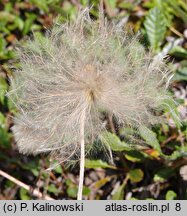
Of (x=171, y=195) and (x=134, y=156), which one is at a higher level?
(x=134, y=156)

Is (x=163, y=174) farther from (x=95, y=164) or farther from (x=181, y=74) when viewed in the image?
(x=181, y=74)

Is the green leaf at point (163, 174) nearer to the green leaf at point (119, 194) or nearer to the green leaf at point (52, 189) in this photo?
the green leaf at point (119, 194)

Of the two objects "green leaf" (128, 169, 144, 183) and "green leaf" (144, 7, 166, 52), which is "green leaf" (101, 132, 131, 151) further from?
"green leaf" (144, 7, 166, 52)

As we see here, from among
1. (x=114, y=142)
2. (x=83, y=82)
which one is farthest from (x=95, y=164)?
(x=83, y=82)

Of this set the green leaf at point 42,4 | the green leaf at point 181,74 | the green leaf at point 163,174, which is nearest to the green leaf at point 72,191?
the green leaf at point 163,174

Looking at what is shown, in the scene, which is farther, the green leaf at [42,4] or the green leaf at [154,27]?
the green leaf at [42,4]

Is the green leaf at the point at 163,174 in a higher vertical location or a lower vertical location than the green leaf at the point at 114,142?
lower

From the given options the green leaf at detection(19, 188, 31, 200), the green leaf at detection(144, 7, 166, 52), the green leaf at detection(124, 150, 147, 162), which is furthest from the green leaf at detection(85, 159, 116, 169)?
the green leaf at detection(144, 7, 166, 52)
